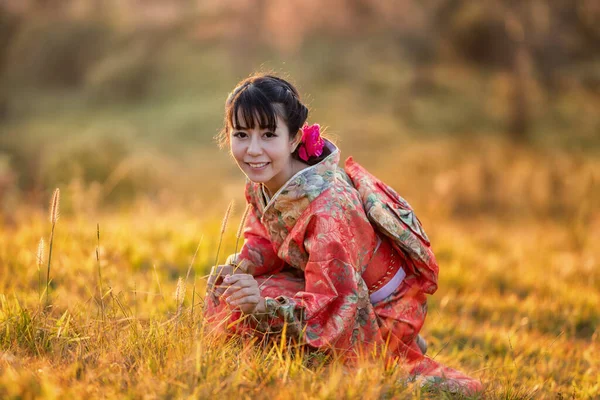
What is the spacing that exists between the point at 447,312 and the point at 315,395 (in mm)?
2512

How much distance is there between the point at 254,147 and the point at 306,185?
0.27 metres

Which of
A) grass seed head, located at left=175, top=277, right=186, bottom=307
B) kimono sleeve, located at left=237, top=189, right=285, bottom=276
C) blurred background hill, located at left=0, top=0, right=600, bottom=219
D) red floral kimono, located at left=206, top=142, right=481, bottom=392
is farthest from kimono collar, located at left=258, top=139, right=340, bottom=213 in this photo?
blurred background hill, located at left=0, top=0, right=600, bottom=219

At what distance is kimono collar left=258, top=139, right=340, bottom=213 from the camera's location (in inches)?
106

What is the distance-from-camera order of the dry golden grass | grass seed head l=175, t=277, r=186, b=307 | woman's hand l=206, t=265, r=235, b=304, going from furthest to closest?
woman's hand l=206, t=265, r=235, b=304, grass seed head l=175, t=277, r=186, b=307, the dry golden grass

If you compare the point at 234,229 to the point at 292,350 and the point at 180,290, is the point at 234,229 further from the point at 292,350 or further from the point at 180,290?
the point at 180,290

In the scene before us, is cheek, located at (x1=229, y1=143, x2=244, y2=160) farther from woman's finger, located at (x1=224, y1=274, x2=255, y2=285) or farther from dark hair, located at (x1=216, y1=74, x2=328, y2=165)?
woman's finger, located at (x1=224, y1=274, x2=255, y2=285)

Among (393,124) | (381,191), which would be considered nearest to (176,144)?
(393,124)

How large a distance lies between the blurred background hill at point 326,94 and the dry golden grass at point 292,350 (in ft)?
0.38

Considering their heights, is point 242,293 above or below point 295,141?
below

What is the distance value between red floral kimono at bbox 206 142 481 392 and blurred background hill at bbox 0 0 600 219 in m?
2.31

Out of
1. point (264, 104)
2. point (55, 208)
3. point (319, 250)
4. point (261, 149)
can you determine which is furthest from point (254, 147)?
point (55, 208)

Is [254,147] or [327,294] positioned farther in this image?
[254,147]

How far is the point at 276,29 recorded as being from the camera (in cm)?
1596

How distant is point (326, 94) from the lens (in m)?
14.1
